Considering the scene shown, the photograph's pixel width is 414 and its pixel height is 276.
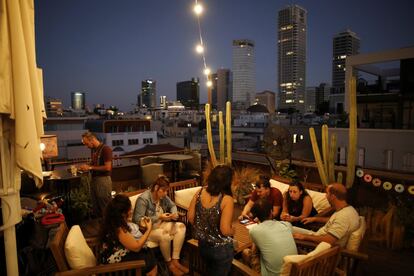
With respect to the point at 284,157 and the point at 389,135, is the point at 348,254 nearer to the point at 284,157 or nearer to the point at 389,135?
the point at 284,157

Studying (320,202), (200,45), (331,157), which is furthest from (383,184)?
(200,45)

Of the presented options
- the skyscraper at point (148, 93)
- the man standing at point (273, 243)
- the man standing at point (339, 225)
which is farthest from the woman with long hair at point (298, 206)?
the skyscraper at point (148, 93)

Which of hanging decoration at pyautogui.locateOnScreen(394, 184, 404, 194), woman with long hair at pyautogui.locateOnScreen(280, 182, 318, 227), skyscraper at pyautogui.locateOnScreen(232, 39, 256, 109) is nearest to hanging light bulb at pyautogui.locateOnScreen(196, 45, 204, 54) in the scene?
woman with long hair at pyautogui.locateOnScreen(280, 182, 318, 227)

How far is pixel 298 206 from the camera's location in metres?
3.72

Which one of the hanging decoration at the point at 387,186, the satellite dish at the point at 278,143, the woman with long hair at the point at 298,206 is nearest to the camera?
the woman with long hair at the point at 298,206

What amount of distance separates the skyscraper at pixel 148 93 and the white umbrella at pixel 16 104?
125 meters

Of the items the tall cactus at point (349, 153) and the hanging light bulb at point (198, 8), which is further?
the hanging light bulb at point (198, 8)

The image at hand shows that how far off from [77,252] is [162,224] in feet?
4.09

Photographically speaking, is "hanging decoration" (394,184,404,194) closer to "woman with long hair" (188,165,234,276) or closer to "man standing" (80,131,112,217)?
"woman with long hair" (188,165,234,276)

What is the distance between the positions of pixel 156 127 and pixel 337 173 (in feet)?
150

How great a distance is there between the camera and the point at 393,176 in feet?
15.0

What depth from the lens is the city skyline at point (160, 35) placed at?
9.66m

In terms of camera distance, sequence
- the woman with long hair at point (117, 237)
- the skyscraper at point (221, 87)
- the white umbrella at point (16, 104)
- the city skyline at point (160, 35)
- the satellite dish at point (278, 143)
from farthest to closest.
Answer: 1. the skyscraper at point (221, 87)
2. the city skyline at point (160, 35)
3. the satellite dish at point (278, 143)
4. the woman with long hair at point (117, 237)
5. the white umbrella at point (16, 104)

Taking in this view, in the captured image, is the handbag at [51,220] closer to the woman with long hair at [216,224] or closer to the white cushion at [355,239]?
the woman with long hair at [216,224]
